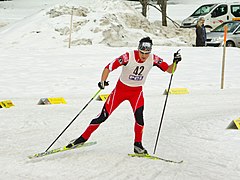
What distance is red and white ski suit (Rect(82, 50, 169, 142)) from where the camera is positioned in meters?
7.12

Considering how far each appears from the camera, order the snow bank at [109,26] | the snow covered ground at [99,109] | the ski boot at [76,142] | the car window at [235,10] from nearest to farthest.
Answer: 1. the snow covered ground at [99,109]
2. the ski boot at [76,142]
3. the snow bank at [109,26]
4. the car window at [235,10]

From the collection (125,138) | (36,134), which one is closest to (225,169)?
(125,138)

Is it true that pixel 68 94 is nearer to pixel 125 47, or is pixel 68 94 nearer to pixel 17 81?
pixel 17 81

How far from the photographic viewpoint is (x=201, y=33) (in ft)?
72.0

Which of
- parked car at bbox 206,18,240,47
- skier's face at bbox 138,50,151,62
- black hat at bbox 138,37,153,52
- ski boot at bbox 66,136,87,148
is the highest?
black hat at bbox 138,37,153,52

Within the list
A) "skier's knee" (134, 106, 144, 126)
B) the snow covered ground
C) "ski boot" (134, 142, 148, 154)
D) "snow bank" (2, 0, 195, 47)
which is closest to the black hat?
"skier's knee" (134, 106, 144, 126)

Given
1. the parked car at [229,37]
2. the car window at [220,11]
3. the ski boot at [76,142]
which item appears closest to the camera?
the ski boot at [76,142]

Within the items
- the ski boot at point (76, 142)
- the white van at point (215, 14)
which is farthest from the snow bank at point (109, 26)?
the ski boot at point (76, 142)

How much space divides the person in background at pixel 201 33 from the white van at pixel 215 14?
265 inches

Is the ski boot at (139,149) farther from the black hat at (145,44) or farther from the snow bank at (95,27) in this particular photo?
the snow bank at (95,27)

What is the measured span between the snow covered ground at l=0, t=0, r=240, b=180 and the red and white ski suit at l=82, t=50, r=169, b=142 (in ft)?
1.68

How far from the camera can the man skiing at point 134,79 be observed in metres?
7.10

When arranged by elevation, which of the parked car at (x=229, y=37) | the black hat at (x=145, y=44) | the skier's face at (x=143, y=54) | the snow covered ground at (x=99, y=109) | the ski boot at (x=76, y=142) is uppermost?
the black hat at (x=145, y=44)

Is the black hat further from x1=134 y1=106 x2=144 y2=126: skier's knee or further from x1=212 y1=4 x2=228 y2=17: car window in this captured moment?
x1=212 y1=4 x2=228 y2=17: car window
